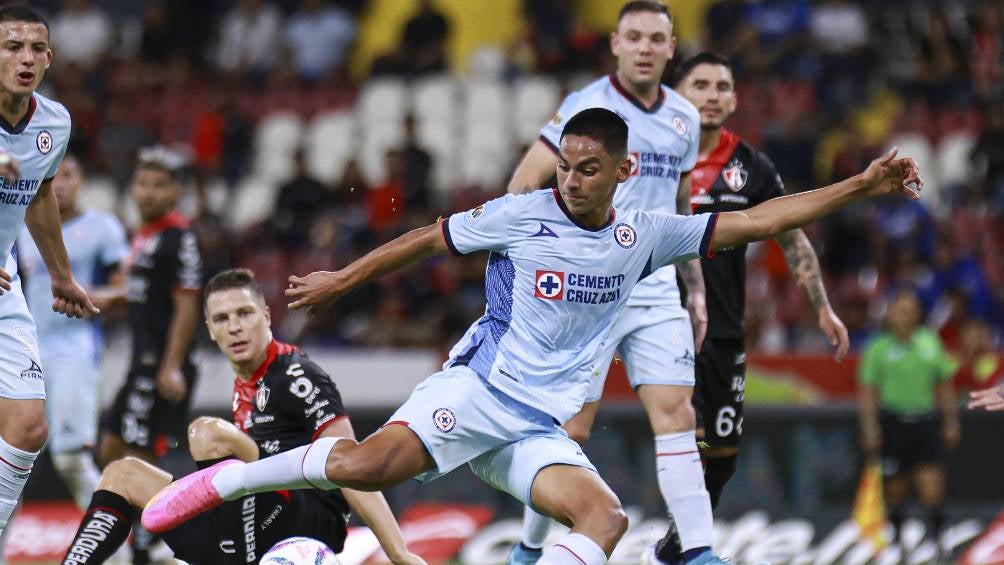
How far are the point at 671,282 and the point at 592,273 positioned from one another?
1.48 metres

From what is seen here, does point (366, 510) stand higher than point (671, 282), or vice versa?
point (671, 282)

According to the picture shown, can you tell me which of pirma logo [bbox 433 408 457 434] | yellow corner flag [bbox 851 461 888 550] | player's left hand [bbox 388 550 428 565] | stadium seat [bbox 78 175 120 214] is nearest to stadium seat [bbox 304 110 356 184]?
stadium seat [bbox 78 175 120 214]

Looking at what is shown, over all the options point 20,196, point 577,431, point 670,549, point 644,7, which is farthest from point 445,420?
point 644,7

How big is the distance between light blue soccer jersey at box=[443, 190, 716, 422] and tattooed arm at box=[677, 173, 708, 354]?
53.8 inches

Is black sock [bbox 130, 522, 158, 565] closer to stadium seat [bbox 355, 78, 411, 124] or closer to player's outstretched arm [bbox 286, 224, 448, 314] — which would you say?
player's outstretched arm [bbox 286, 224, 448, 314]

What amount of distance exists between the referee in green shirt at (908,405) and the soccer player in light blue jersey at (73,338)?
643cm

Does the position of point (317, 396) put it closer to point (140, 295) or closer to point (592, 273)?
point (592, 273)

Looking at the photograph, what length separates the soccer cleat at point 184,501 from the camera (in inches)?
257

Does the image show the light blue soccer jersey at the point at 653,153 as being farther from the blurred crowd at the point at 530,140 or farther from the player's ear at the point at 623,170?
the blurred crowd at the point at 530,140

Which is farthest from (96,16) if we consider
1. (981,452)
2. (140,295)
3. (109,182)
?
(981,452)

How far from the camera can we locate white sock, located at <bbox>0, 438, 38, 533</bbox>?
692 centimetres

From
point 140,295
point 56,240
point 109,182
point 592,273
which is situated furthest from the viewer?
point 109,182

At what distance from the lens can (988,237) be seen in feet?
51.0

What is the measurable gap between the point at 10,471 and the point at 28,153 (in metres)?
1.49
